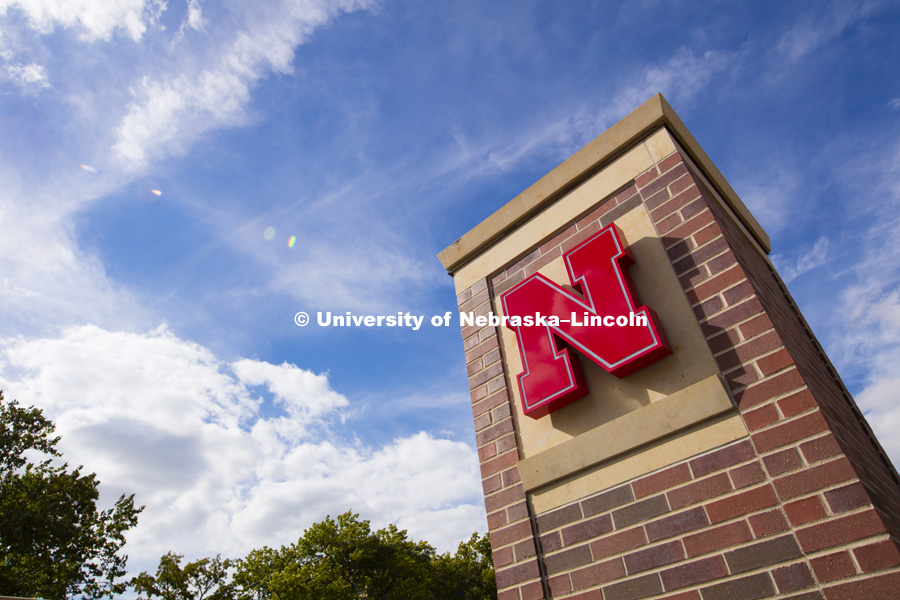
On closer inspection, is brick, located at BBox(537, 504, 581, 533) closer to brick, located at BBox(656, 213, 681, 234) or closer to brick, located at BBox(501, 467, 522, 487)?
brick, located at BBox(501, 467, 522, 487)

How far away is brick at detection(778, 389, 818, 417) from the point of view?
303 centimetres

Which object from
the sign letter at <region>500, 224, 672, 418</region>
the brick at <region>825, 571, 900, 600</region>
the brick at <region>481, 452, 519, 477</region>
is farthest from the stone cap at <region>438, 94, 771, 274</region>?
the brick at <region>825, 571, 900, 600</region>

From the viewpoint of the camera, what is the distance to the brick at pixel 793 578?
272cm

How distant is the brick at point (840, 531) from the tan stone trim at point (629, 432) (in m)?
0.80

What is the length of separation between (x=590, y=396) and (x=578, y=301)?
2.69 ft

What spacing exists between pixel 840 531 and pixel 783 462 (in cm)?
42

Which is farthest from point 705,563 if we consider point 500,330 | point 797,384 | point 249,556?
point 249,556

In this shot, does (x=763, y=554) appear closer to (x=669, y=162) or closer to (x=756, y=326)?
(x=756, y=326)

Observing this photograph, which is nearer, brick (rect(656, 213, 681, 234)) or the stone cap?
brick (rect(656, 213, 681, 234))

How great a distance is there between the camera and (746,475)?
10.2ft

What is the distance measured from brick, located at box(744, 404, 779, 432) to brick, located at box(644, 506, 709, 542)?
631mm

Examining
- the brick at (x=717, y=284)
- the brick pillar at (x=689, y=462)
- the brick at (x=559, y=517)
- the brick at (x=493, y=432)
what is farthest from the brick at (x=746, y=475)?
the brick at (x=493, y=432)

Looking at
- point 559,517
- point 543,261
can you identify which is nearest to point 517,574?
point 559,517

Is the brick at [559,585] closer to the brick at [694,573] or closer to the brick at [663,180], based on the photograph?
the brick at [694,573]
